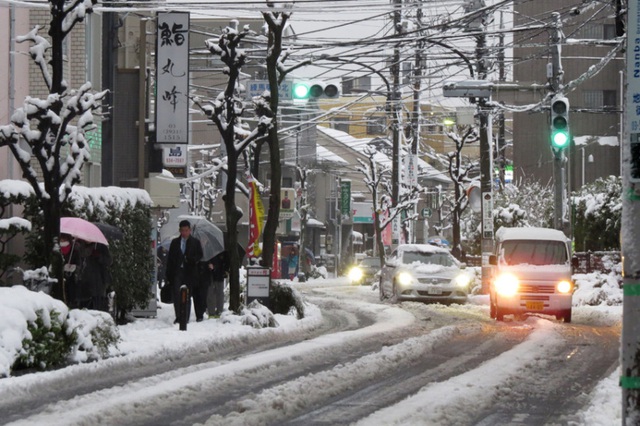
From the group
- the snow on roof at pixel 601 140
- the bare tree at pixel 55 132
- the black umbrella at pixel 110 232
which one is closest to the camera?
the bare tree at pixel 55 132

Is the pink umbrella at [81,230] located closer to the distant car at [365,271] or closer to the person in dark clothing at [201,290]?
the person in dark clothing at [201,290]

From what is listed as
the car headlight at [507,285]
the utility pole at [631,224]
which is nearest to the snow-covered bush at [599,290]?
the car headlight at [507,285]

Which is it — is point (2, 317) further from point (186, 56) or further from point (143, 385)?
point (186, 56)

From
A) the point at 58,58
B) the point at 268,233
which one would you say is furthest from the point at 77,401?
the point at 268,233

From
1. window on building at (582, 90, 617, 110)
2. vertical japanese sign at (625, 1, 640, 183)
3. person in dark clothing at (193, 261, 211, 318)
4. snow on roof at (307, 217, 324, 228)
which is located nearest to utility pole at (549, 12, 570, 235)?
person in dark clothing at (193, 261, 211, 318)

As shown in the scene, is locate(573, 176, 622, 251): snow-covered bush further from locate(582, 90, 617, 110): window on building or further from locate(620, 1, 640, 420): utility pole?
locate(620, 1, 640, 420): utility pole

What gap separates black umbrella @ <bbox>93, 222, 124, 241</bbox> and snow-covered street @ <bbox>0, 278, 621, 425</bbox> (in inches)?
65.4

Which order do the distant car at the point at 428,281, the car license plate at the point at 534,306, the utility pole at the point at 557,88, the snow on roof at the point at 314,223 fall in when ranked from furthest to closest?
1. the snow on roof at the point at 314,223
2. the distant car at the point at 428,281
3. the utility pole at the point at 557,88
4. the car license plate at the point at 534,306

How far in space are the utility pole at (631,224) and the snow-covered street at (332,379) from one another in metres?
2.38

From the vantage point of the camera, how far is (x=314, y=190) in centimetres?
9975

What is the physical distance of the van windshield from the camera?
2905 centimetres

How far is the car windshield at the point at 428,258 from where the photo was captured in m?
37.4

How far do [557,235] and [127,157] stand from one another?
547 inches

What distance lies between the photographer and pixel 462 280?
36.2 m
